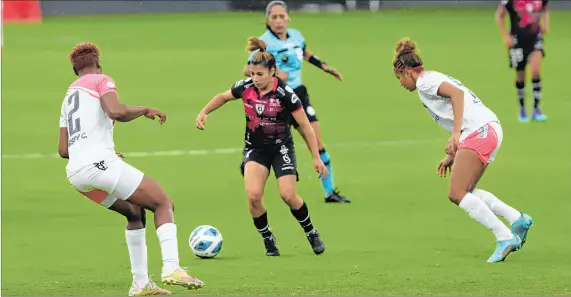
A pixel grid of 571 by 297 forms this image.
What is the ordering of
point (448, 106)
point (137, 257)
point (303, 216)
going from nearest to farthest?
point (137, 257)
point (448, 106)
point (303, 216)

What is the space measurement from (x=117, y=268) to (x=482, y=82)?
1671 centimetres

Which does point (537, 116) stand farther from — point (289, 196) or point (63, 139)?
point (63, 139)

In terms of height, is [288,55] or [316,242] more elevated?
[288,55]

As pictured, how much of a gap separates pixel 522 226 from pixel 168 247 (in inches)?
139

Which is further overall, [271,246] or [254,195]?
[271,246]

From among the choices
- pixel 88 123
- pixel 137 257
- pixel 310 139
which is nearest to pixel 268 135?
pixel 310 139

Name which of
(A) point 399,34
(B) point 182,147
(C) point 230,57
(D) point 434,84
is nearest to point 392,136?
(B) point 182,147

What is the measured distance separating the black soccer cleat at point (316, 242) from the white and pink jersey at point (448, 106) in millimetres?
1548

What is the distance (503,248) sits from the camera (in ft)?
36.4

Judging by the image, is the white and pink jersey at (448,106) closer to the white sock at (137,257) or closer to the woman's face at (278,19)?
the white sock at (137,257)

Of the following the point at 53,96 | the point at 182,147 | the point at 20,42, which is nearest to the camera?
the point at 182,147

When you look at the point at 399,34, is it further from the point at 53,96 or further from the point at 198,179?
the point at 198,179

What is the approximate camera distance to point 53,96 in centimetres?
2517

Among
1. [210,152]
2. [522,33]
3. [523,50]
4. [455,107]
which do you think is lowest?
[210,152]
